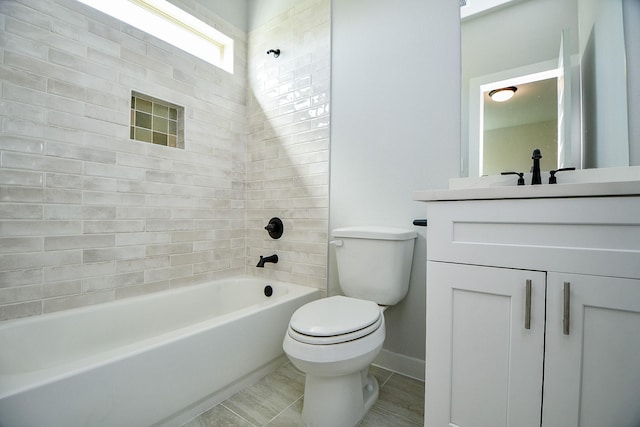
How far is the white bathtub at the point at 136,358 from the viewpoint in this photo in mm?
930

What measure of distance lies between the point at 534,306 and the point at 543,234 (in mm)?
213

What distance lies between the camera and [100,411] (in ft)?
3.29

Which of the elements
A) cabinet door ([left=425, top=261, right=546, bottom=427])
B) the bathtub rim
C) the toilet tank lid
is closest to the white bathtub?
the bathtub rim

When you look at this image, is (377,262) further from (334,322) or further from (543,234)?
(543,234)

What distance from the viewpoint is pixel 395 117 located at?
174cm

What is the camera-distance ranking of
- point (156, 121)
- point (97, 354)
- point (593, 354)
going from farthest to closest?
point (156, 121) < point (97, 354) < point (593, 354)

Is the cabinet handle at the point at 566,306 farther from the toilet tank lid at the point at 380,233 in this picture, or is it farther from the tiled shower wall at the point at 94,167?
the tiled shower wall at the point at 94,167

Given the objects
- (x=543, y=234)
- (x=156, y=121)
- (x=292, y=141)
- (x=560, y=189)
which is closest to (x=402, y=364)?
(x=543, y=234)

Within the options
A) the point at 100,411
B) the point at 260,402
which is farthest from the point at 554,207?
the point at 100,411

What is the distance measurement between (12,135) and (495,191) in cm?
203

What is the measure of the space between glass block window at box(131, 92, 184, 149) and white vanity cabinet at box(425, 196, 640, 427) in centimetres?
177

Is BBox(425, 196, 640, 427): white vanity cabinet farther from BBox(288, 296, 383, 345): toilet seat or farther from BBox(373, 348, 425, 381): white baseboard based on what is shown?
BBox(373, 348, 425, 381): white baseboard

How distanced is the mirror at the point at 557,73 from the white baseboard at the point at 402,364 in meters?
1.09

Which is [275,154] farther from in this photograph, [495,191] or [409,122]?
[495,191]
